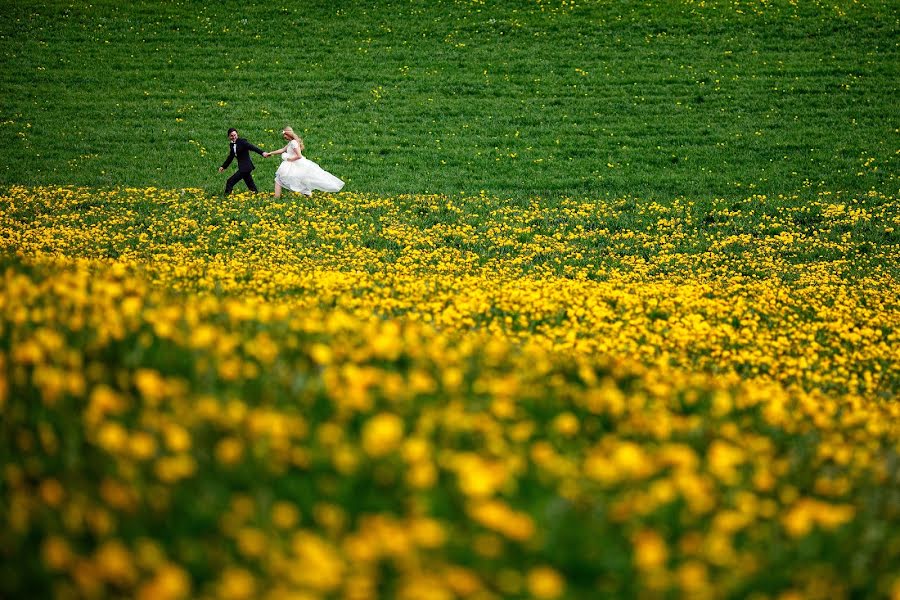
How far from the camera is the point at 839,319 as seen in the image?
39.5ft

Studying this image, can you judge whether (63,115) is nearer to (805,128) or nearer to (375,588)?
(805,128)

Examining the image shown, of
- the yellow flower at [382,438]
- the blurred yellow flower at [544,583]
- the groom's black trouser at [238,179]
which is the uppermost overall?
the yellow flower at [382,438]

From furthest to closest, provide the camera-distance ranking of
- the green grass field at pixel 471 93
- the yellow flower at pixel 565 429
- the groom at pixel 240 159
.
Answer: the green grass field at pixel 471 93 → the groom at pixel 240 159 → the yellow flower at pixel 565 429

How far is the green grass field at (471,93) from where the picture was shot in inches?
975

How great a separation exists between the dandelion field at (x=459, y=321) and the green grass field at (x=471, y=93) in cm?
20

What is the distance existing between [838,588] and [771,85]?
31.9 meters

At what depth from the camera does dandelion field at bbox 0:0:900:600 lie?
2.87 meters

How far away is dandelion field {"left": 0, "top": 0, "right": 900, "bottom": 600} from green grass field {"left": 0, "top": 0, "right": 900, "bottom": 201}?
0.20 m

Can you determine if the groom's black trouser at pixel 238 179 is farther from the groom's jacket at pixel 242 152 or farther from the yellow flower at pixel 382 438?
the yellow flower at pixel 382 438

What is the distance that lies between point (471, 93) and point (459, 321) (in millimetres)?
24144

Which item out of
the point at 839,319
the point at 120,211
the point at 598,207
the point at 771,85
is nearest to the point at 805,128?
the point at 771,85

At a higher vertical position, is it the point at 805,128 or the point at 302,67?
the point at 302,67

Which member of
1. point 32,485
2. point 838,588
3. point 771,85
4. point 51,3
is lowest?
point 838,588

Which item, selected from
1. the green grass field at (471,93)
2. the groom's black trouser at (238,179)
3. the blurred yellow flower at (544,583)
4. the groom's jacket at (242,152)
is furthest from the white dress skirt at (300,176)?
the blurred yellow flower at (544,583)
